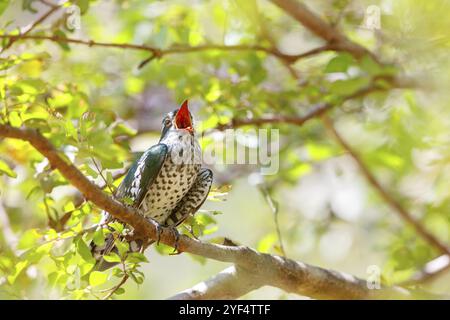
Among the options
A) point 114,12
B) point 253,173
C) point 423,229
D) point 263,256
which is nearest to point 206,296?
point 263,256

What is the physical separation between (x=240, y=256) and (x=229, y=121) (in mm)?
1054

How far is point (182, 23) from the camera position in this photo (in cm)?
480

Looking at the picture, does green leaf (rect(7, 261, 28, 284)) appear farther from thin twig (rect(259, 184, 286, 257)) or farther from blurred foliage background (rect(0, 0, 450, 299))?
thin twig (rect(259, 184, 286, 257))

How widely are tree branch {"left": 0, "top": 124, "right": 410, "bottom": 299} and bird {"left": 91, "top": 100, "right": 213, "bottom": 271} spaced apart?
0.34 metres

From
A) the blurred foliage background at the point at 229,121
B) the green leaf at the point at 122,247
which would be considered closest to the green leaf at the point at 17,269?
the blurred foliage background at the point at 229,121

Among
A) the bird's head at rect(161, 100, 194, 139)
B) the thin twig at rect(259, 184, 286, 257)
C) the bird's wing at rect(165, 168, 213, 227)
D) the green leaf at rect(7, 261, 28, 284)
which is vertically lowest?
the thin twig at rect(259, 184, 286, 257)

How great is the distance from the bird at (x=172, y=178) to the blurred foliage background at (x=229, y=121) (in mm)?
133

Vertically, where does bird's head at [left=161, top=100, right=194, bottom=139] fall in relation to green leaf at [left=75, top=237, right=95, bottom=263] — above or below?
above

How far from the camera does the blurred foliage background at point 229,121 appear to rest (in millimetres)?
3229

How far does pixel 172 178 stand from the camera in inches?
131

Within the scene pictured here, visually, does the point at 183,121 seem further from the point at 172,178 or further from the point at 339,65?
the point at 339,65

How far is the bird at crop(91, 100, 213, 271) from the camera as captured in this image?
326cm

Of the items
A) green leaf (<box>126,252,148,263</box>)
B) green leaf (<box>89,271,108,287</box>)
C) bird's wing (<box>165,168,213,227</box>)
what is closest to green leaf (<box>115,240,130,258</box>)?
green leaf (<box>126,252,148,263</box>)

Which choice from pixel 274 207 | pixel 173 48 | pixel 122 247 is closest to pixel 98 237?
pixel 122 247
